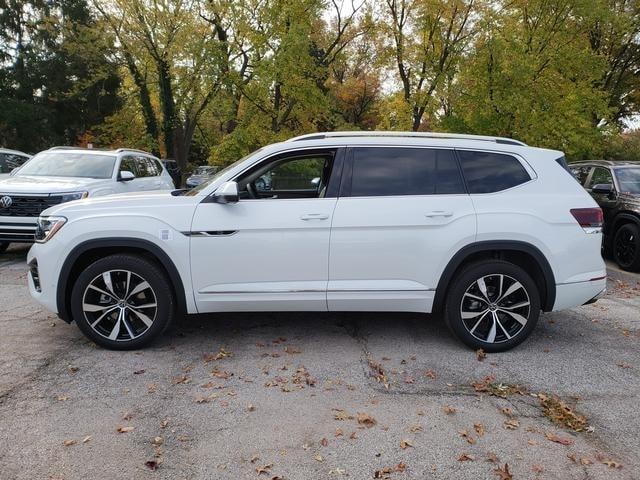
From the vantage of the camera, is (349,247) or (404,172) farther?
(404,172)

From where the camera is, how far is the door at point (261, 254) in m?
4.20

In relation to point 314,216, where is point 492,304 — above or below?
below

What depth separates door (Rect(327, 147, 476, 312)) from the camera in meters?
4.22

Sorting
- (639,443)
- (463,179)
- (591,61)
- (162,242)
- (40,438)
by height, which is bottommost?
(639,443)

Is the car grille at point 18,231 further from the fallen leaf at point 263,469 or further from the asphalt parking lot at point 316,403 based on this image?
the fallen leaf at point 263,469

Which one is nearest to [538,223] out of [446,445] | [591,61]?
[446,445]

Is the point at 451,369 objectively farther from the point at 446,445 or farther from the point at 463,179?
the point at 463,179

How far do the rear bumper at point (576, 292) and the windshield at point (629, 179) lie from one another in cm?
529

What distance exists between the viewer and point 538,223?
429cm

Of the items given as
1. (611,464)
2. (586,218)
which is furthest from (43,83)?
(611,464)

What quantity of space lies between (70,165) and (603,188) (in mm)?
9527

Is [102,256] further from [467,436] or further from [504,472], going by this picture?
[504,472]

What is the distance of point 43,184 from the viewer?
8.20 meters

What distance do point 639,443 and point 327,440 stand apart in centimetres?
186
